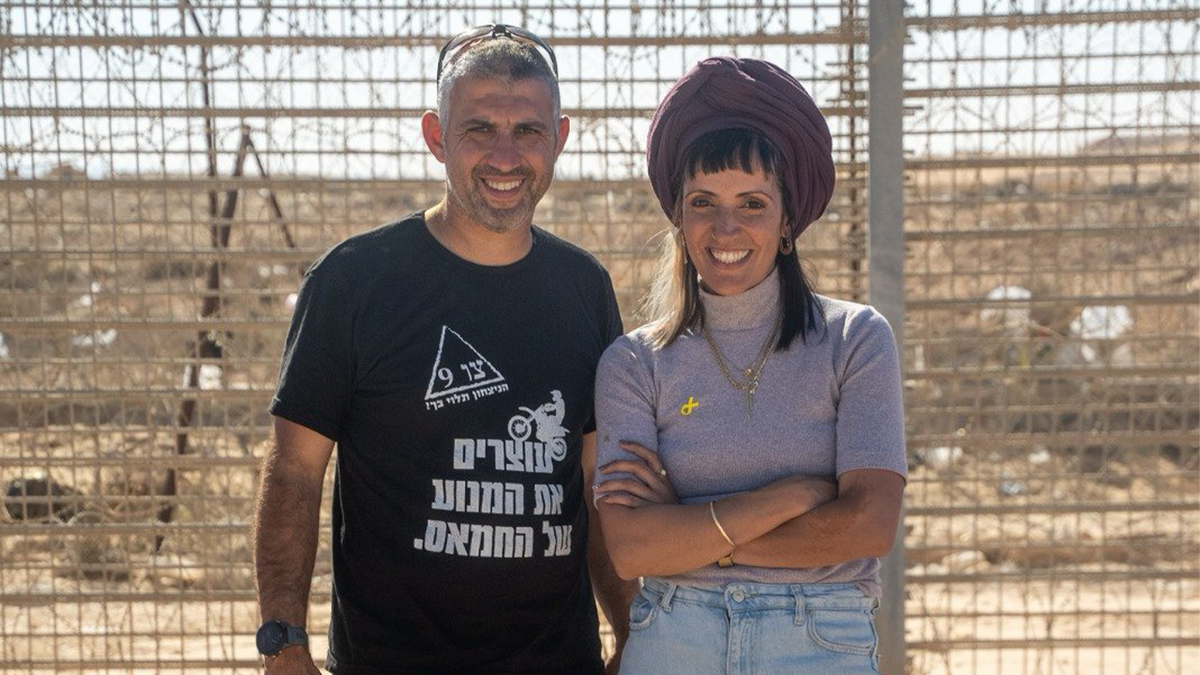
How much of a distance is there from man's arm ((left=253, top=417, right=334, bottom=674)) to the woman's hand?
2.02 feet

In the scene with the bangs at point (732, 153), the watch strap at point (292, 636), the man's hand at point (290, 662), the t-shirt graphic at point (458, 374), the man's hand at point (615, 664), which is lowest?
the man's hand at point (615, 664)

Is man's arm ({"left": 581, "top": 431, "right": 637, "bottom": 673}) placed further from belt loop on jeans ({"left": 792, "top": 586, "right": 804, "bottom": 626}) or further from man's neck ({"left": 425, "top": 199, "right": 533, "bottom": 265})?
belt loop on jeans ({"left": 792, "top": 586, "right": 804, "bottom": 626})

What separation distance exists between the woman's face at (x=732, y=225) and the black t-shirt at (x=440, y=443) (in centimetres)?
42

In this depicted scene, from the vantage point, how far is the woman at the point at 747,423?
2.20 meters

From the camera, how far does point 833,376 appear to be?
229cm

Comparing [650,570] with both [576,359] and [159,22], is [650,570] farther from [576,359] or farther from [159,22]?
[159,22]

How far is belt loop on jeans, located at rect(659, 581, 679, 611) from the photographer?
7.42 feet

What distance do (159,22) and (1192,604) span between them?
6935mm

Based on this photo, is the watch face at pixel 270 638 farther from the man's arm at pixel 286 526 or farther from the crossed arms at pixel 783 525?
the crossed arms at pixel 783 525

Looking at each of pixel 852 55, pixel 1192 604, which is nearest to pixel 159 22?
pixel 852 55

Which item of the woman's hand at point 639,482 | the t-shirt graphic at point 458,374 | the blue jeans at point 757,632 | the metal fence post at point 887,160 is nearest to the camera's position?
the blue jeans at point 757,632

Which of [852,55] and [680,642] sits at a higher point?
[852,55]

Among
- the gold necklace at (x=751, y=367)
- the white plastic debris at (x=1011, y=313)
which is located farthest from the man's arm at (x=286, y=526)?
the white plastic debris at (x=1011, y=313)

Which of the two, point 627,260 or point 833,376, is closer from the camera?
point 833,376
